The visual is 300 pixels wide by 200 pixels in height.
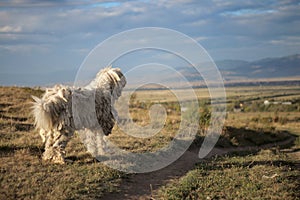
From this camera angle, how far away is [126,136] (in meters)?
18.5

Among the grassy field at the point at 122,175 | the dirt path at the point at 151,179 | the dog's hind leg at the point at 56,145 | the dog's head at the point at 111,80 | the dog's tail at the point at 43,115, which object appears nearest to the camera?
the grassy field at the point at 122,175

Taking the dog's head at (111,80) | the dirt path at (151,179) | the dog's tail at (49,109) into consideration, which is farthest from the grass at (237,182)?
the dog's head at (111,80)

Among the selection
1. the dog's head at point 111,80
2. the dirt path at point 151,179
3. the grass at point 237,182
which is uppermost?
the dog's head at point 111,80

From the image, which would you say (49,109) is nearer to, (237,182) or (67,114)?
(67,114)

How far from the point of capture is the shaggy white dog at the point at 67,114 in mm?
12219

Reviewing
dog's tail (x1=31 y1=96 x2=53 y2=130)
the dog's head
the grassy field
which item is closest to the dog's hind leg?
the grassy field

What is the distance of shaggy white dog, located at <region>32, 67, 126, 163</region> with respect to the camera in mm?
12219

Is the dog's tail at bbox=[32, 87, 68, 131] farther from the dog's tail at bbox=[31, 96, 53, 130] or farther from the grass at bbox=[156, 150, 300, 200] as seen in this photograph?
the grass at bbox=[156, 150, 300, 200]

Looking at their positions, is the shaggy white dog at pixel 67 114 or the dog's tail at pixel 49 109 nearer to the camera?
the dog's tail at pixel 49 109

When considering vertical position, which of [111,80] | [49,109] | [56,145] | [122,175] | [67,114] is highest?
[111,80]

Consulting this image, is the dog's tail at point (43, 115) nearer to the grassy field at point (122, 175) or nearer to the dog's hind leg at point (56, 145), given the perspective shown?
the dog's hind leg at point (56, 145)

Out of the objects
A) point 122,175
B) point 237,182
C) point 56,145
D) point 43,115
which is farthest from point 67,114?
point 237,182

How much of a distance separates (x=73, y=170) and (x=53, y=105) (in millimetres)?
2117

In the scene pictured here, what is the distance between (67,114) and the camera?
12477 mm
